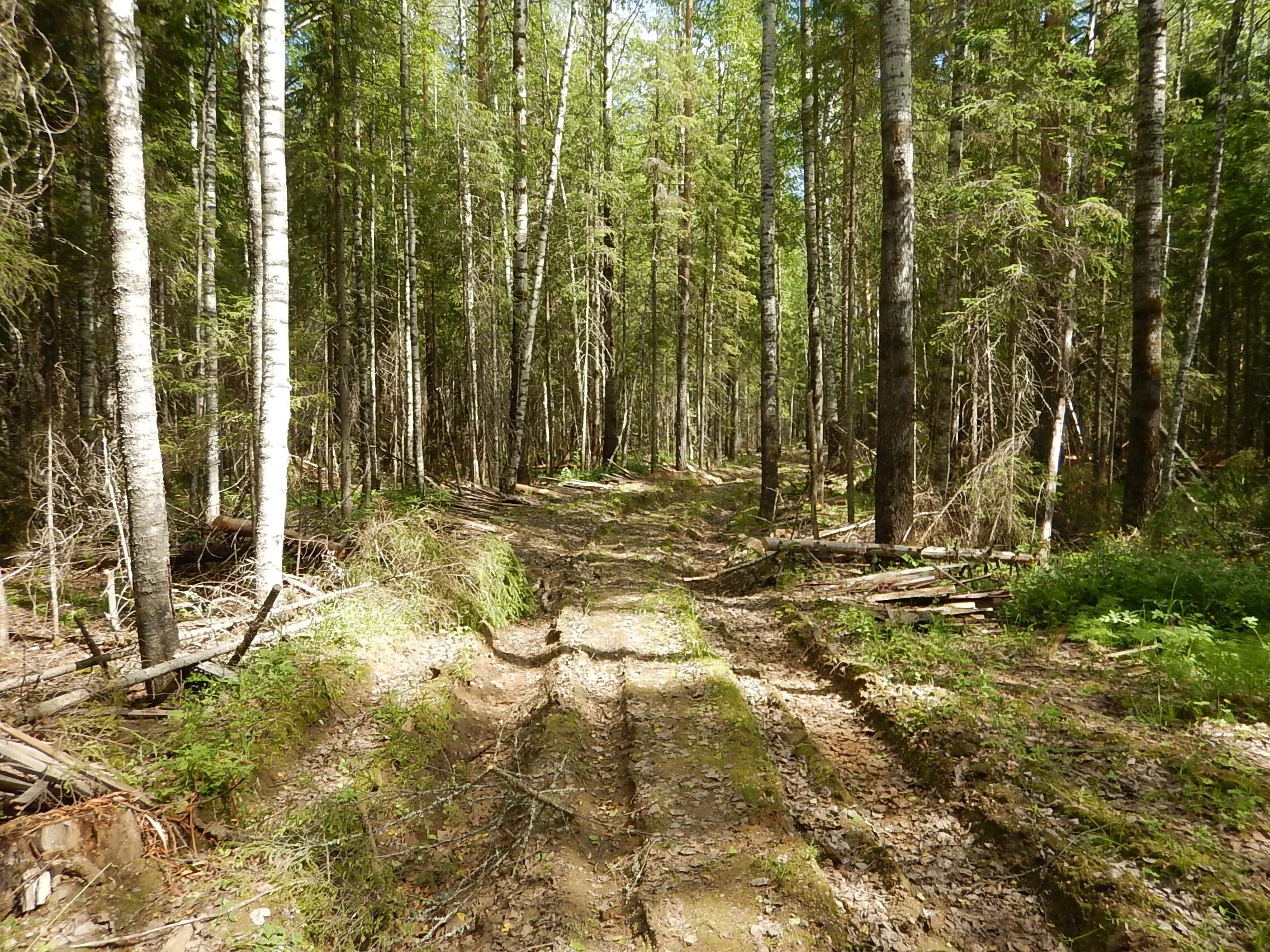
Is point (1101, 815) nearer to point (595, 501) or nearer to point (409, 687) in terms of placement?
point (409, 687)

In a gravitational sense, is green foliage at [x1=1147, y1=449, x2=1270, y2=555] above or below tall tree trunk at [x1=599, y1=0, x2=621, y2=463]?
below

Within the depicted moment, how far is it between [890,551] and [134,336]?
28.9 feet

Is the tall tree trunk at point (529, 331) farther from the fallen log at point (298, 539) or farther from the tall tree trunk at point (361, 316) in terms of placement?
the fallen log at point (298, 539)

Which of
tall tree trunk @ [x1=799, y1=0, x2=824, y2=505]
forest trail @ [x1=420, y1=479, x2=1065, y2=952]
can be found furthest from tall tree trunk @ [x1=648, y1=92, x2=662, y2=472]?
forest trail @ [x1=420, y1=479, x2=1065, y2=952]

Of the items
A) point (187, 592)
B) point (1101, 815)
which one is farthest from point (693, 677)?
point (187, 592)

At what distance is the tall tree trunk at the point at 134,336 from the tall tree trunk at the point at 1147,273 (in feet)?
37.2

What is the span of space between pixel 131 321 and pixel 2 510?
5031 millimetres

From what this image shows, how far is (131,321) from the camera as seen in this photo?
4512mm

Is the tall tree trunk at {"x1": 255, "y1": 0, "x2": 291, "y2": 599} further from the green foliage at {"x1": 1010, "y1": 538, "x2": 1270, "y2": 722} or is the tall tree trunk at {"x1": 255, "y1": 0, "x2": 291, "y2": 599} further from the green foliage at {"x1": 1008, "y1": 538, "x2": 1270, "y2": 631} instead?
the green foliage at {"x1": 1008, "y1": 538, "x2": 1270, "y2": 631}

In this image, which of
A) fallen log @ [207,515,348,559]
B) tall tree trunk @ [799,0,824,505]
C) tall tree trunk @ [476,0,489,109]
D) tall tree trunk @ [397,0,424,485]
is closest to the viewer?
fallen log @ [207,515,348,559]

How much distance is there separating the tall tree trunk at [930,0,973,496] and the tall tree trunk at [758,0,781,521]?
3.17 meters

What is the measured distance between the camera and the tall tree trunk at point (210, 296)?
8586mm

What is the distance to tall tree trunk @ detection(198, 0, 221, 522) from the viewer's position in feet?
28.2

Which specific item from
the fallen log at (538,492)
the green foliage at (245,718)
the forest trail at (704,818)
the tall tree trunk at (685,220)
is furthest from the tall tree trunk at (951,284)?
the tall tree trunk at (685,220)
